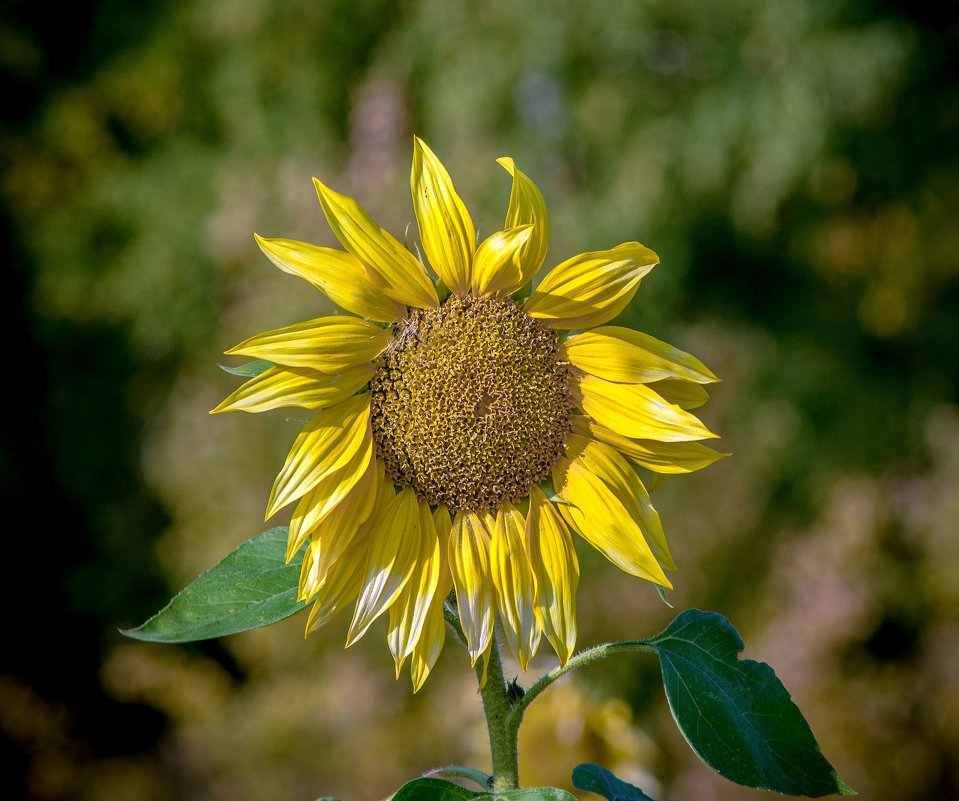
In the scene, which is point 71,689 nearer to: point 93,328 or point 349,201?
point 93,328

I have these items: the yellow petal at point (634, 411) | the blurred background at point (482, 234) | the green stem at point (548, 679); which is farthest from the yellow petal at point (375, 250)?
the blurred background at point (482, 234)

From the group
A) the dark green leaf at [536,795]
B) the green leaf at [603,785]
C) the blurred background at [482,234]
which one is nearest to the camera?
the dark green leaf at [536,795]

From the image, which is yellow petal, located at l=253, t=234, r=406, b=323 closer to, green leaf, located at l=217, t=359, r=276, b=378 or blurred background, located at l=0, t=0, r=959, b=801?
green leaf, located at l=217, t=359, r=276, b=378

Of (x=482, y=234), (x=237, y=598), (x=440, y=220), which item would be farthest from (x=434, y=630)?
(x=482, y=234)

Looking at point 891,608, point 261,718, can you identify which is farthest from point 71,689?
point 891,608

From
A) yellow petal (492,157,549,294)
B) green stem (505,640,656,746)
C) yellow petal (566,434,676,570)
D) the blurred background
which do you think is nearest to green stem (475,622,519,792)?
green stem (505,640,656,746)

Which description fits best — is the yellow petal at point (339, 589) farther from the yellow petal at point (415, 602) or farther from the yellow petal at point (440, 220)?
the yellow petal at point (440, 220)
